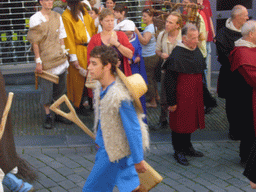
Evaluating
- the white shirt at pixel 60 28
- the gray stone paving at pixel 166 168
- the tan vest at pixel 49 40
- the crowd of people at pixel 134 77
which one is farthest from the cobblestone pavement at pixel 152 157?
the tan vest at pixel 49 40

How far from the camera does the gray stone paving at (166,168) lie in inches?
191

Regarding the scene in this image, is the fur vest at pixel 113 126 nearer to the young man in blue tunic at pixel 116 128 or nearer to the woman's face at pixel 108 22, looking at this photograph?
the young man in blue tunic at pixel 116 128

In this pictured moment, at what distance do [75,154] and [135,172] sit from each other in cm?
231

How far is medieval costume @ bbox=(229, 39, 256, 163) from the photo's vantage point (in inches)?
199

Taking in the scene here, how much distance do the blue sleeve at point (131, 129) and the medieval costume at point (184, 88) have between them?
1952 millimetres

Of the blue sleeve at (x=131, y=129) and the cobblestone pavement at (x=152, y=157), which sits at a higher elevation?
the blue sleeve at (x=131, y=129)

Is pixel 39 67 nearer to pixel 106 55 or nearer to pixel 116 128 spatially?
pixel 106 55

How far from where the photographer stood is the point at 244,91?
5.50 meters

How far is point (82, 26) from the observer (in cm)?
716

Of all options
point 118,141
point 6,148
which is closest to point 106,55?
A: point 118,141

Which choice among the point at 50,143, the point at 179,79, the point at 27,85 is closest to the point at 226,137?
the point at 179,79

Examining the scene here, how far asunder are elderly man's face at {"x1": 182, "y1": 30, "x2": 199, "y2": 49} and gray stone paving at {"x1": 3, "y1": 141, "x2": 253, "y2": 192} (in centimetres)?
148

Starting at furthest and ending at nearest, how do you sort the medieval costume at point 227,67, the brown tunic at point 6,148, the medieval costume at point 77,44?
the medieval costume at point 77,44, the medieval costume at point 227,67, the brown tunic at point 6,148

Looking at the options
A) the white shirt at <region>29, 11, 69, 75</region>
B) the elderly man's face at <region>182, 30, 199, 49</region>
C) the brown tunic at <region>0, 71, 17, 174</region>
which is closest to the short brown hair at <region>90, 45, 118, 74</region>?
the brown tunic at <region>0, 71, 17, 174</region>
